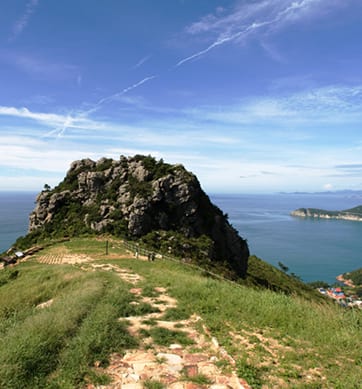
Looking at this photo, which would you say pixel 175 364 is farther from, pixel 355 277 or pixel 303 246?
A: pixel 303 246

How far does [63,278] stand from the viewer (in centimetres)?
1245

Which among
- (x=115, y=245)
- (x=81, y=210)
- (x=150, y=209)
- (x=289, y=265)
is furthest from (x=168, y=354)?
(x=289, y=265)

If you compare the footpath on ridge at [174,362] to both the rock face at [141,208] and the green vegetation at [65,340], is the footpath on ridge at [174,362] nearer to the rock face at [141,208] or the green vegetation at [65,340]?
the green vegetation at [65,340]

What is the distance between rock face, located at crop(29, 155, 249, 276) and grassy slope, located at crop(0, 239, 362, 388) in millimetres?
20452

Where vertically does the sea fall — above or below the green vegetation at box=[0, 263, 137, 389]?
below

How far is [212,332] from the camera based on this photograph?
22.5 feet

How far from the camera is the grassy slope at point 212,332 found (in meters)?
4.68

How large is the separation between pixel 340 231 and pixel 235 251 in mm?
175403

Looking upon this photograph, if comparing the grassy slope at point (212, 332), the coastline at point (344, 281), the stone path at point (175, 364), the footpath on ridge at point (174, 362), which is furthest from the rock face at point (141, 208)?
the coastline at point (344, 281)

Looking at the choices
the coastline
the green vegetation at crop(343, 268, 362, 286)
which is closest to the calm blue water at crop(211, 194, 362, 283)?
the coastline

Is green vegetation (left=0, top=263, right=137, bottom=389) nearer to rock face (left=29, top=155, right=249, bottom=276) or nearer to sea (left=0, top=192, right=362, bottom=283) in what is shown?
rock face (left=29, top=155, right=249, bottom=276)

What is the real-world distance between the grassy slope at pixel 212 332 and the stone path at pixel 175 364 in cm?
25

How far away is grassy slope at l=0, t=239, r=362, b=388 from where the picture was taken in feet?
15.4

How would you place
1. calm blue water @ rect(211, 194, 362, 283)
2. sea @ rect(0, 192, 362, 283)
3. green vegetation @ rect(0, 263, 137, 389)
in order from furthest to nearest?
calm blue water @ rect(211, 194, 362, 283) < sea @ rect(0, 192, 362, 283) < green vegetation @ rect(0, 263, 137, 389)
